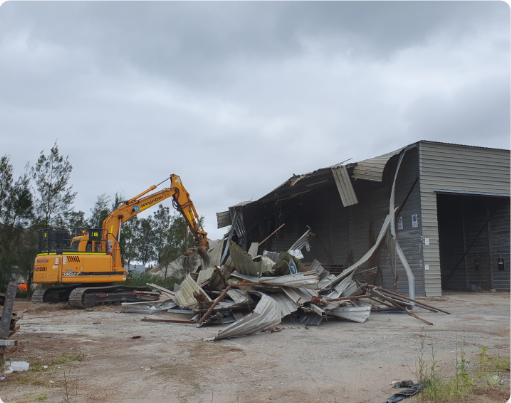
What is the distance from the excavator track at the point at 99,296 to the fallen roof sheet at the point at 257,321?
26.3 ft

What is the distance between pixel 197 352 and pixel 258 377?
2.02 meters

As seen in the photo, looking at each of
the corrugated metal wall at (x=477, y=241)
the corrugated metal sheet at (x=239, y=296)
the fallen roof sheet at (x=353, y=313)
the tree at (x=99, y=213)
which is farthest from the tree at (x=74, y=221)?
the corrugated metal wall at (x=477, y=241)

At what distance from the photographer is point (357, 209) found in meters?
21.1

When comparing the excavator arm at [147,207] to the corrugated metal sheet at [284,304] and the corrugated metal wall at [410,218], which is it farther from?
the corrugated metal wall at [410,218]

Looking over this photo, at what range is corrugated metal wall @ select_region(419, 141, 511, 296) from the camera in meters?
16.3

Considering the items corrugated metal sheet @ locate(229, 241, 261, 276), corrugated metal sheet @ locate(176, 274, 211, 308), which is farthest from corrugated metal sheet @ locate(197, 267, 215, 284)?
corrugated metal sheet @ locate(229, 241, 261, 276)

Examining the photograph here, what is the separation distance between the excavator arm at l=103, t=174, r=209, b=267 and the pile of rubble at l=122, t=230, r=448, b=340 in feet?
14.0

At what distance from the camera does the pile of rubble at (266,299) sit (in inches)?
416

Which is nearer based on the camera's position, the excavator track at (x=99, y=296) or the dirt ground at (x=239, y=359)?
the dirt ground at (x=239, y=359)

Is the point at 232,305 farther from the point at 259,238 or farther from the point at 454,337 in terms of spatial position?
the point at 259,238

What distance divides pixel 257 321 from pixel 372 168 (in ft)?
29.7

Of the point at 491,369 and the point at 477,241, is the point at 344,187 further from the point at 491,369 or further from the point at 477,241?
the point at 491,369

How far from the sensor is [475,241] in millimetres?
20484

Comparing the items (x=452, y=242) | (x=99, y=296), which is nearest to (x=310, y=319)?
(x=99, y=296)
